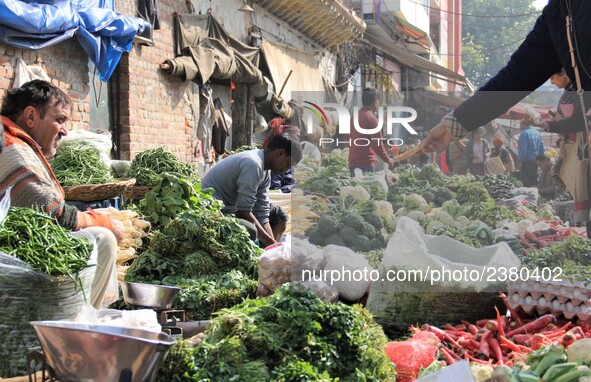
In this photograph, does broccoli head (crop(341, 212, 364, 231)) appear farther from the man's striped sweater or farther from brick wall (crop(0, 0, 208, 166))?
brick wall (crop(0, 0, 208, 166))

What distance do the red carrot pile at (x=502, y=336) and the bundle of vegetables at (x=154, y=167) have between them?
3626mm

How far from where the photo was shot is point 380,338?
357 cm

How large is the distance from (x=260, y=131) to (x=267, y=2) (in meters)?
3.22

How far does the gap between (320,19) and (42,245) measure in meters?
18.2

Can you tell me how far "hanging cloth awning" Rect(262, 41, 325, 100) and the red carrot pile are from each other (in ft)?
36.9

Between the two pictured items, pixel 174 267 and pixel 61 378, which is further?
pixel 174 267

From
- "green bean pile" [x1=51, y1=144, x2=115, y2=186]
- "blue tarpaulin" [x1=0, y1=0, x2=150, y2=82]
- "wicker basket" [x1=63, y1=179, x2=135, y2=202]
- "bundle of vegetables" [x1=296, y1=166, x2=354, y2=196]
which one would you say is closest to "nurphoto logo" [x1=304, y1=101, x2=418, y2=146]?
"bundle of vegetables" [x1=296, y1=166, x2=354, y2=196]

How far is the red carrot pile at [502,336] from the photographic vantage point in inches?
162

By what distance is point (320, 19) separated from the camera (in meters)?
21.0

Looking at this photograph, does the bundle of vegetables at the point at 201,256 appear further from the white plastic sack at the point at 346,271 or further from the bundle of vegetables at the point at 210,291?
the white plastic sack at the point at 346,271

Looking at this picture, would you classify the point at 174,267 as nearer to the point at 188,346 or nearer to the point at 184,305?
the point at 184,305

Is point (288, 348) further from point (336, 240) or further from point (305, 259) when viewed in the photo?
point (305, 259)

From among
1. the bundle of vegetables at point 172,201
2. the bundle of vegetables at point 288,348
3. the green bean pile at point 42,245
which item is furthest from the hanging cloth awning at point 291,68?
the bundle of vegetables at point 288,348

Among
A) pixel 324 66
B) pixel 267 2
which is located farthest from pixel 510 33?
pixel 267 2
